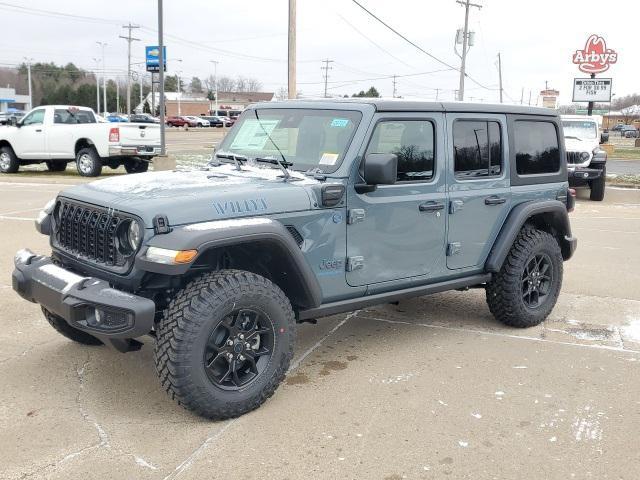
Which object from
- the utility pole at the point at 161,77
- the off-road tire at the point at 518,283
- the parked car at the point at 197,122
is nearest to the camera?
the off-road tire at the point at 518,283

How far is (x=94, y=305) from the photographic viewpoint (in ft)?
11.1

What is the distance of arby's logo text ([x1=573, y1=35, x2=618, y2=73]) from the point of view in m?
27.3

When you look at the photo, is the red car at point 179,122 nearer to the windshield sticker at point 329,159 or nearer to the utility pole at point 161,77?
the utility pole at point 161,77

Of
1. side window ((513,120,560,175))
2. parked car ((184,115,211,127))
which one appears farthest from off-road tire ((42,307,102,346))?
parked car ((184,115,211,127))

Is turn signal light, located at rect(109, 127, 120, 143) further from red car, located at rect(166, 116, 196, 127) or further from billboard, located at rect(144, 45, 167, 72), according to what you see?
red car, located at rect(166, 116, 196, 127)

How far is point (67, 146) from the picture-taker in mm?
17125

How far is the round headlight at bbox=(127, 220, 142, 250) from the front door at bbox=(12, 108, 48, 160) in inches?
603

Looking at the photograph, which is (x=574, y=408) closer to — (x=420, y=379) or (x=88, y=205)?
(x=420, y=379)

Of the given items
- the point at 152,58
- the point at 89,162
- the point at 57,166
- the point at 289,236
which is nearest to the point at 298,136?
the point at 289,236

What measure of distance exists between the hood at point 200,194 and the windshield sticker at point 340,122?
436 millimetres

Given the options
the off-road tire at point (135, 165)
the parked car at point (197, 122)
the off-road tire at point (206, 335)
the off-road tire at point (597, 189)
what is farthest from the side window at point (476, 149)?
the parked car at point (197, 122)

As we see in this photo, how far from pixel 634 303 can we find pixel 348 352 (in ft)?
10.4

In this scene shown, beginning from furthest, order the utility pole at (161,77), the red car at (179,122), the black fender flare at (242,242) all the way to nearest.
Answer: the red car at (179,122)
the utility pole at (161,77)
the black fender flare at (242,242)

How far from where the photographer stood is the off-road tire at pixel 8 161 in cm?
1827
